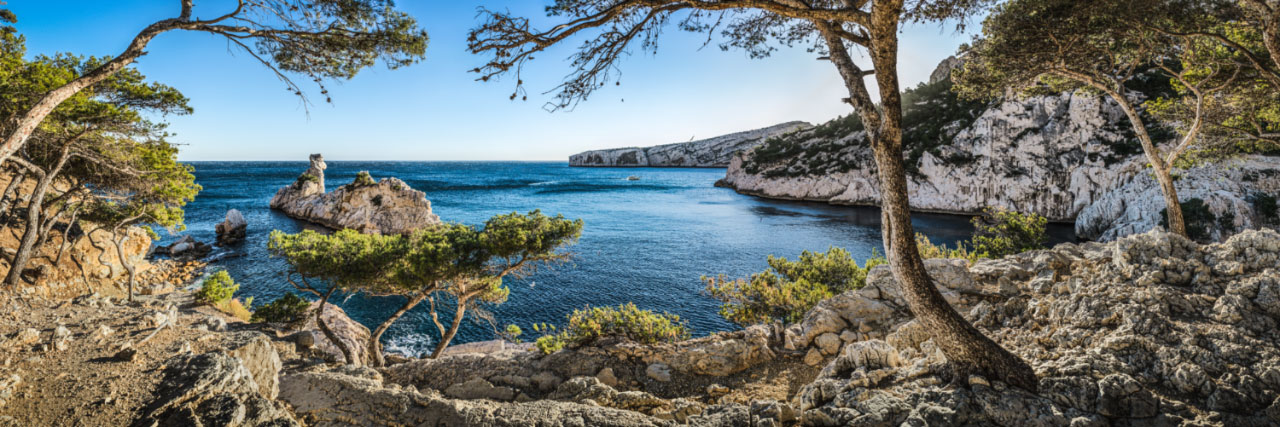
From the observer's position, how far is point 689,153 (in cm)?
15162

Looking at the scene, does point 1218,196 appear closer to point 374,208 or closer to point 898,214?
point 898,214

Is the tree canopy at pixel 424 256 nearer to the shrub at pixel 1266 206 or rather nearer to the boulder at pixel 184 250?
the boulder at pixel 184 250

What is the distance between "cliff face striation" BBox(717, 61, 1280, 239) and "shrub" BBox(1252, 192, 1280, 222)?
0.53 feet

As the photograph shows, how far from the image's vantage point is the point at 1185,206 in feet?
64.3

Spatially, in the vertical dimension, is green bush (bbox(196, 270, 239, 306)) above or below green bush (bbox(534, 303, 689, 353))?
below

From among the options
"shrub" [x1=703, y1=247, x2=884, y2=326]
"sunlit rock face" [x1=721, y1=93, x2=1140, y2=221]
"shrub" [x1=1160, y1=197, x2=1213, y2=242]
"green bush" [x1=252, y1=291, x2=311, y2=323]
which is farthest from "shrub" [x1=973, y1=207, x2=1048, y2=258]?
"green bush" [x1=252, y1=291, x2=311, y2=323]

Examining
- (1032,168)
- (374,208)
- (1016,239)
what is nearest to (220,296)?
(374,208)

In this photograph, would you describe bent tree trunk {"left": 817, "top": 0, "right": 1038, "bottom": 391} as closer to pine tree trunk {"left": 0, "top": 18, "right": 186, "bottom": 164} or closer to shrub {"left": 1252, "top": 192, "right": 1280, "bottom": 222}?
pine tree trunk {"left": 0, "top": 18, "right": 186, "bottom": 164}

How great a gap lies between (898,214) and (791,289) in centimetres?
739

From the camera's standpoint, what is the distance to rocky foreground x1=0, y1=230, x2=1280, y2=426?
10.8 feet

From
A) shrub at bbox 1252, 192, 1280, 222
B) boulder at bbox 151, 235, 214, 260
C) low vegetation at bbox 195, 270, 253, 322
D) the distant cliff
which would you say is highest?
the distant cliff

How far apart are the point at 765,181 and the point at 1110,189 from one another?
33624 millimetres

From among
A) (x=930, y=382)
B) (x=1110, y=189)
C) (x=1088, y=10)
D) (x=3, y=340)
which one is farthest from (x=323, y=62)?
(x=1110, y=189)

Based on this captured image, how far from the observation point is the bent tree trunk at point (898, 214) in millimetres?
3646
